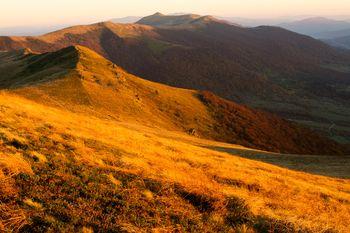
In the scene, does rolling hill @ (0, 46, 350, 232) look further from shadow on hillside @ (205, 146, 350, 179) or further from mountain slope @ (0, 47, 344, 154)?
mountain slope @ (0, 47, 344, 154)

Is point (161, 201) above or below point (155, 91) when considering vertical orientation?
above

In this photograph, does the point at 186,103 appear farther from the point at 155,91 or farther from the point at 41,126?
the point at 41,126

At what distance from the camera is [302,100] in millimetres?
190875

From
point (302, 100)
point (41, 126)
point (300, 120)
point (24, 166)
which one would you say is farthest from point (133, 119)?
point (302, 100)

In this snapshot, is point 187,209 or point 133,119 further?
point 133,119

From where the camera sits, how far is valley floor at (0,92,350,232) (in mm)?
12219

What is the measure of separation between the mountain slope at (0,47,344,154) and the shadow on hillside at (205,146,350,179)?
19.7 metres

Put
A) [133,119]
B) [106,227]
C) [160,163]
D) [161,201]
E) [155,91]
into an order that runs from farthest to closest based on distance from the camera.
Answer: [155,91]
[133,119]
[160,163]
[161,201]
[106,227]

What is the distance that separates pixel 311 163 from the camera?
42.9 m

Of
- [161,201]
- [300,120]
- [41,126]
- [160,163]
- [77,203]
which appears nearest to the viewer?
[77,203]

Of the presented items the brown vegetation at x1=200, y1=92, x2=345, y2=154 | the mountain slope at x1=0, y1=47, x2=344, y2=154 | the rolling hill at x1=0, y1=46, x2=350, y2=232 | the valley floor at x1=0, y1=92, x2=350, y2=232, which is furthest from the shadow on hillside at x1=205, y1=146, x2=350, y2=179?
the brown vegetation at x1=200, y1=92, x2=345, y2=154

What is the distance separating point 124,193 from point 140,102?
51.4 metres

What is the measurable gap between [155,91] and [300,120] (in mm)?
95430

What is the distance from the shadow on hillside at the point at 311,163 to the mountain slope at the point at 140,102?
1969 cm
